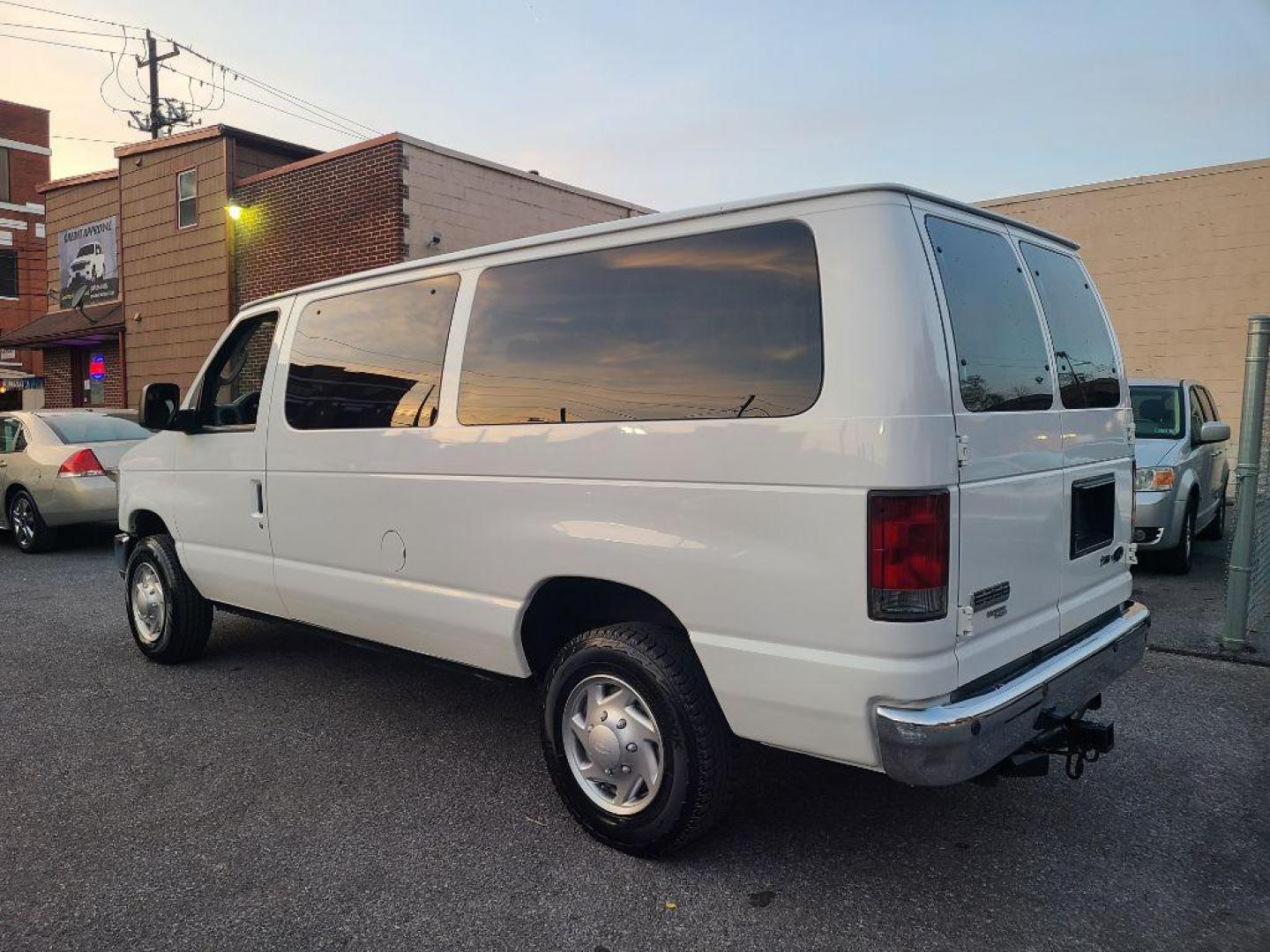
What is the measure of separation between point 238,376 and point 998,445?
408 centimetres

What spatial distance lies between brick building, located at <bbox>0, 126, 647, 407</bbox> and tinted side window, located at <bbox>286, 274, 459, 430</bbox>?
32.1 feet

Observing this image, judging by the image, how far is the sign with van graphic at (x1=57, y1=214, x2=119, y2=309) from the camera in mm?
20953

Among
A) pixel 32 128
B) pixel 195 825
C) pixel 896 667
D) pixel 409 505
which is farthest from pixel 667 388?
pixel 32 128

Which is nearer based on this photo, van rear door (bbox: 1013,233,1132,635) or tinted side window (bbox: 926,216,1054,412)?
tinted side window (bbox: 926,216,1054,412)

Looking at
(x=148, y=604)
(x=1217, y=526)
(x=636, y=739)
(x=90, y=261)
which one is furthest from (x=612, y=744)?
(x=90, y=261)

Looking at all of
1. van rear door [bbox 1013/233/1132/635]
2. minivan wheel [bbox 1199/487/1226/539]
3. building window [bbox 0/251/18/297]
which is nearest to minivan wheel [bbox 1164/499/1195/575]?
minivan wheel [bbox 1199/487/1226/539]

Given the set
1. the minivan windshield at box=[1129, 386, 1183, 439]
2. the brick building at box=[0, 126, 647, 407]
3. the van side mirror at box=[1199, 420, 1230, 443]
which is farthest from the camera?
the brick building at box=[0, 126, 647, 407]

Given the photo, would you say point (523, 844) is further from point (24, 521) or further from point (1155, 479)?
point (24, 521)

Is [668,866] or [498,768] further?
[498,768]

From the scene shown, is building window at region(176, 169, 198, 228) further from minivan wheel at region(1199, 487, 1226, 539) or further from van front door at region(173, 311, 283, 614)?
minivan wheel at region(1199, 487, 1226, 539)

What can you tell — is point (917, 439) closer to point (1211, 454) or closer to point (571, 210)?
point (1211, 454)

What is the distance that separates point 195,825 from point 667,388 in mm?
2398

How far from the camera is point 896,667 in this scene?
2.48 meters

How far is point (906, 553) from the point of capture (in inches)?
97.4
